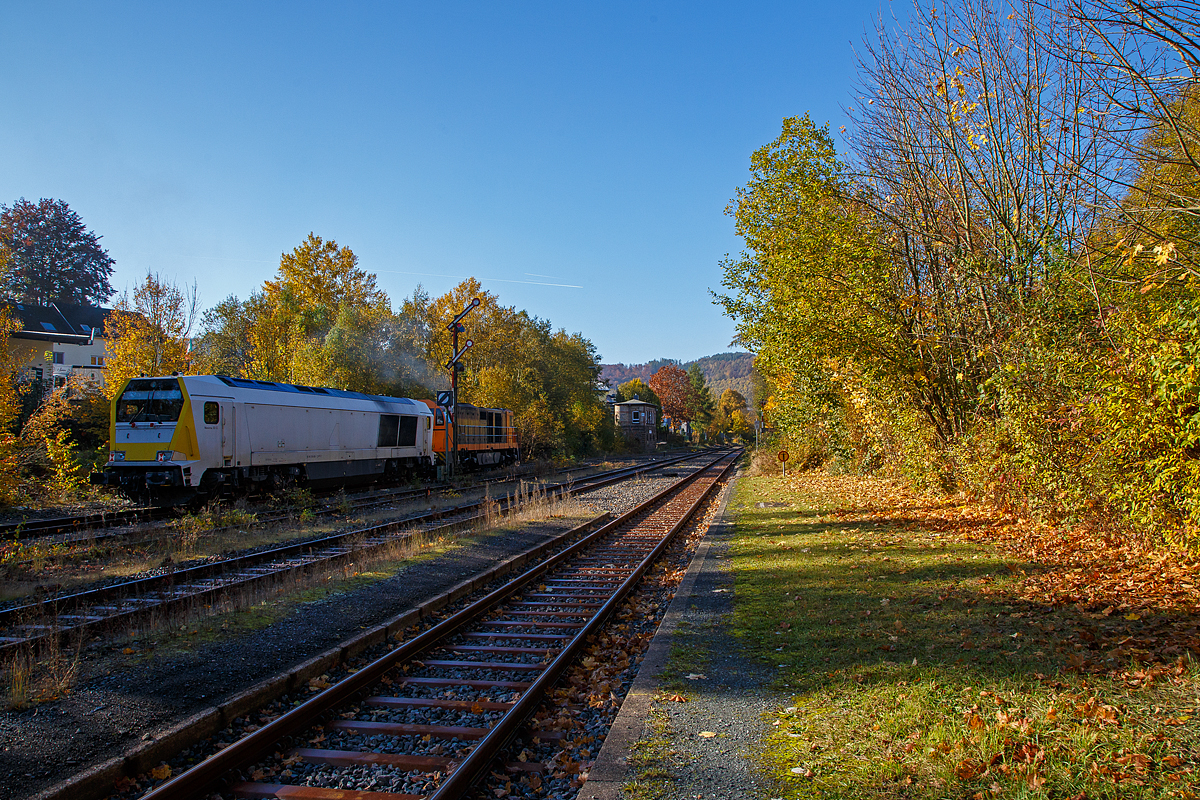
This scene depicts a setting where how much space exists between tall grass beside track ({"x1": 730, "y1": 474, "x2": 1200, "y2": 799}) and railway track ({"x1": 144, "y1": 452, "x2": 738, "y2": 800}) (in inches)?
69.0

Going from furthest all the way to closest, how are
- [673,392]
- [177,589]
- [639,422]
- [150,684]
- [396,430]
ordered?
[673,392], [639,422], [396,430], [177,589], [150,684]

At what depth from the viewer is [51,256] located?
55.7m

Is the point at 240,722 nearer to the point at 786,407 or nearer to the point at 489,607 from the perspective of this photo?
the point at 489,607

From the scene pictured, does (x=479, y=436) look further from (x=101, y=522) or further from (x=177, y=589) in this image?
(x=177, y=589)

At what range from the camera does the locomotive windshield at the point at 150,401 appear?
15133 mm

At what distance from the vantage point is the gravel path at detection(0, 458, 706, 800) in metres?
4.13

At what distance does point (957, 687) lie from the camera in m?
4.78

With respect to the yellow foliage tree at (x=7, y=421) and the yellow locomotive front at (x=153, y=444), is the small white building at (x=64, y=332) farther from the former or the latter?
the yellow locomotive front at (x=153, y=444)

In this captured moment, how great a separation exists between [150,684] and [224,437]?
1182 centimetres

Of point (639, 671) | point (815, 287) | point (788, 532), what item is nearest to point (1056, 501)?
point (788, 532)

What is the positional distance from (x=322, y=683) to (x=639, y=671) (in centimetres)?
268

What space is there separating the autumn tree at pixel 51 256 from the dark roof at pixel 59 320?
178cm

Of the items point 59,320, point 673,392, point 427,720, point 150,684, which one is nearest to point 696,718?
point 427,720

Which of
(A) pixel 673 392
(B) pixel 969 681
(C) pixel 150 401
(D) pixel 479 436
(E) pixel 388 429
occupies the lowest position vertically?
(B) pixel 969 681
